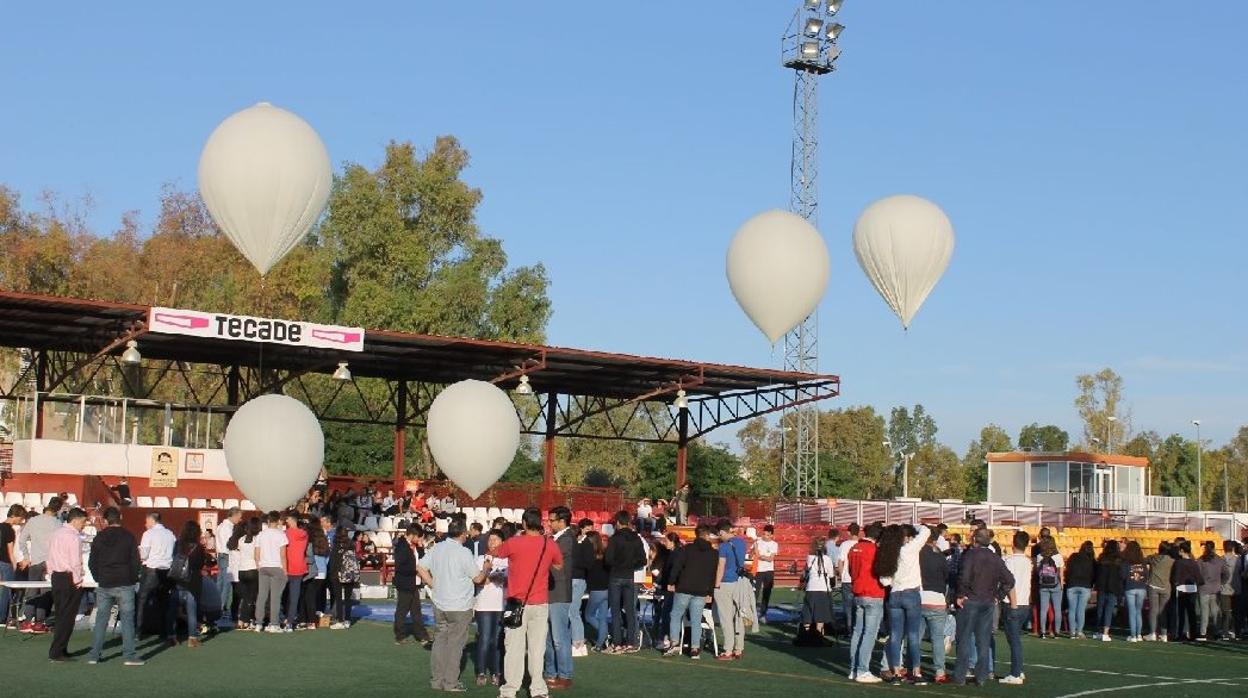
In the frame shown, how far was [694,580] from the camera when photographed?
57.6 feet

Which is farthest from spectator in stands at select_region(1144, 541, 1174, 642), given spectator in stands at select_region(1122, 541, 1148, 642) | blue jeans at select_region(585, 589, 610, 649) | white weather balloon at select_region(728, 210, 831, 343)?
blue jeans at select_region(585, 589, 610, 649)

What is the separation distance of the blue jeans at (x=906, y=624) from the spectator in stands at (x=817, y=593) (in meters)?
3.62

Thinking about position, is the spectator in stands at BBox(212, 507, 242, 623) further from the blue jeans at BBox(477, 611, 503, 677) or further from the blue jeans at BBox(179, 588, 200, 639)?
the blue jeans at BBox(477, 611, 503, 677)

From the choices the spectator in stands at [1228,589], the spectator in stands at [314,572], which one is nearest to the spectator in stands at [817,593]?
the spectator in stands at [314,572]

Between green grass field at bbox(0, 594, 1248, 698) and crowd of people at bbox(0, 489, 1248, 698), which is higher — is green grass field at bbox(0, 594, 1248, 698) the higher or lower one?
the lower one

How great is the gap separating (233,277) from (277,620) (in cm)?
5212

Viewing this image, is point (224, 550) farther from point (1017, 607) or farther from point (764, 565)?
point (1017, 607)

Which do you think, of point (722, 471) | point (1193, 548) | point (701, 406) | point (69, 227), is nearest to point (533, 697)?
point (1193, 548)

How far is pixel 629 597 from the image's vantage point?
18594mm

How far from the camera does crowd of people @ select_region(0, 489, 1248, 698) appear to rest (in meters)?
14.6

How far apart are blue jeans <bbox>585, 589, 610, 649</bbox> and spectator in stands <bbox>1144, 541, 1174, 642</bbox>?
9067 millimetres

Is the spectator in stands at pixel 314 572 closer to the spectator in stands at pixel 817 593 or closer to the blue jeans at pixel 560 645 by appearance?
the blue jeans at pixel 560 645

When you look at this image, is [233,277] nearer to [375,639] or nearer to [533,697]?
[375,639]

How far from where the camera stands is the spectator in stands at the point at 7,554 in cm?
1948
